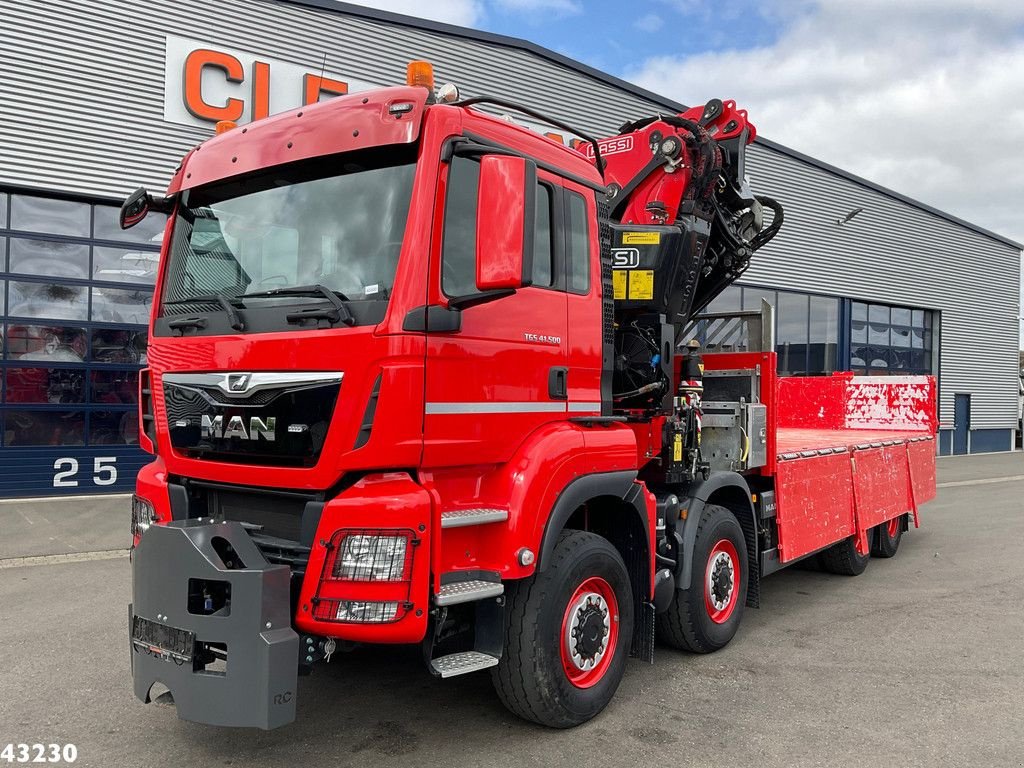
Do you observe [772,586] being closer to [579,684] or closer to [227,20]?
[579,684]

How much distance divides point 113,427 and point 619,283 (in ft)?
30.5

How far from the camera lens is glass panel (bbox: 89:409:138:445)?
1136cm

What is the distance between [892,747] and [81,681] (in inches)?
171

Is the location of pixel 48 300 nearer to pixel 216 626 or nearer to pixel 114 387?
pixel 114 387

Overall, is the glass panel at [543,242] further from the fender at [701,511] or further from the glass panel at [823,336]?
the glass panel at [823,336]

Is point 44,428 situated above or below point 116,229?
below

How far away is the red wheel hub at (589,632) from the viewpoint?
3822 mm

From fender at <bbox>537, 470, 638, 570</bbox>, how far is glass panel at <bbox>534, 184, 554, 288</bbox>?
39.0 inches

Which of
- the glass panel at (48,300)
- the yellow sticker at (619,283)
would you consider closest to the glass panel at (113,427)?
the glass panel at (48,300)

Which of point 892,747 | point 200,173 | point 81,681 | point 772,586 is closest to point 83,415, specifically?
point 81,681

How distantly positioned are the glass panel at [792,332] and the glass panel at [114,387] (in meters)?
15.3

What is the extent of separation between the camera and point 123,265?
11.5 m

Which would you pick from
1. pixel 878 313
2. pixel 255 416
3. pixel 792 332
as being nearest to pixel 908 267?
pixel 878 313

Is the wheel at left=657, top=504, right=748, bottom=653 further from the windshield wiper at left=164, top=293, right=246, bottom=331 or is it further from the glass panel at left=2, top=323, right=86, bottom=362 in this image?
the glass panel at left=2, top=323, right=86, bottom=362
